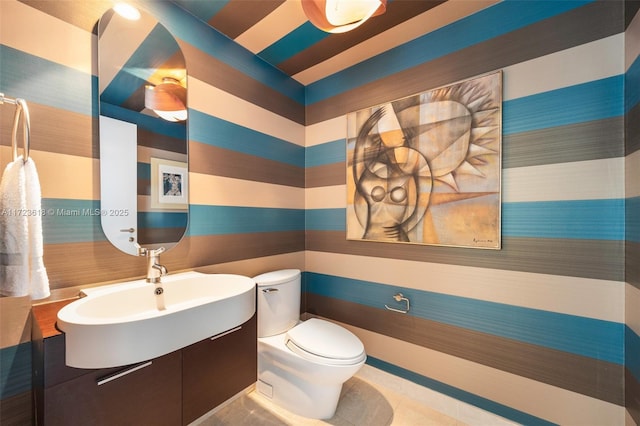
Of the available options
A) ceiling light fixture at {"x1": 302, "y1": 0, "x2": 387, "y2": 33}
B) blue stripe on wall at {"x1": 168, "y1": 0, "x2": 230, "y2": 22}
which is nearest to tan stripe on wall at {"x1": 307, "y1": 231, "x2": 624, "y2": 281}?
ceiling light fixture at {"x1": 302, "y1": 0, "x2": 387, "y2": 33}

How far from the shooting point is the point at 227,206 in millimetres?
1720

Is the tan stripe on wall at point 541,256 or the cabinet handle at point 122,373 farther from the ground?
the tan stripe on wall at point 541,256

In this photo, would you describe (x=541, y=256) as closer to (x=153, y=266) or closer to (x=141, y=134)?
(x=153, y=266)

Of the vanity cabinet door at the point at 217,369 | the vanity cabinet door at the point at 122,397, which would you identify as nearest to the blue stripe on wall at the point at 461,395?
the vanity cabinet door at the point at 217,369

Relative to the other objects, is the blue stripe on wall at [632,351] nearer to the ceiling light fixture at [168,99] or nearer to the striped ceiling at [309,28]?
the striped ceiling at [309,28]

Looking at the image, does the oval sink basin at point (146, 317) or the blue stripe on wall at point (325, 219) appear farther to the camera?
the blue stripe on wall at point (325, 219)

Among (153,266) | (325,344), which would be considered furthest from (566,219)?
(153,266)

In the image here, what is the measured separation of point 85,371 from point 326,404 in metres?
1.21

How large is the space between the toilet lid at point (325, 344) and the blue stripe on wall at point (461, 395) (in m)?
0.50

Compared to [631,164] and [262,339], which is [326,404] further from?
[631,164]

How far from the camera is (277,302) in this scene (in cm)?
170

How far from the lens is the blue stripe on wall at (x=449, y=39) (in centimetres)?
132

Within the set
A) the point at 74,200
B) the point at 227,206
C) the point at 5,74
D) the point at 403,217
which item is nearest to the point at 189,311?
the point at 74,200

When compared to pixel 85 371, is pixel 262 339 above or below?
below
